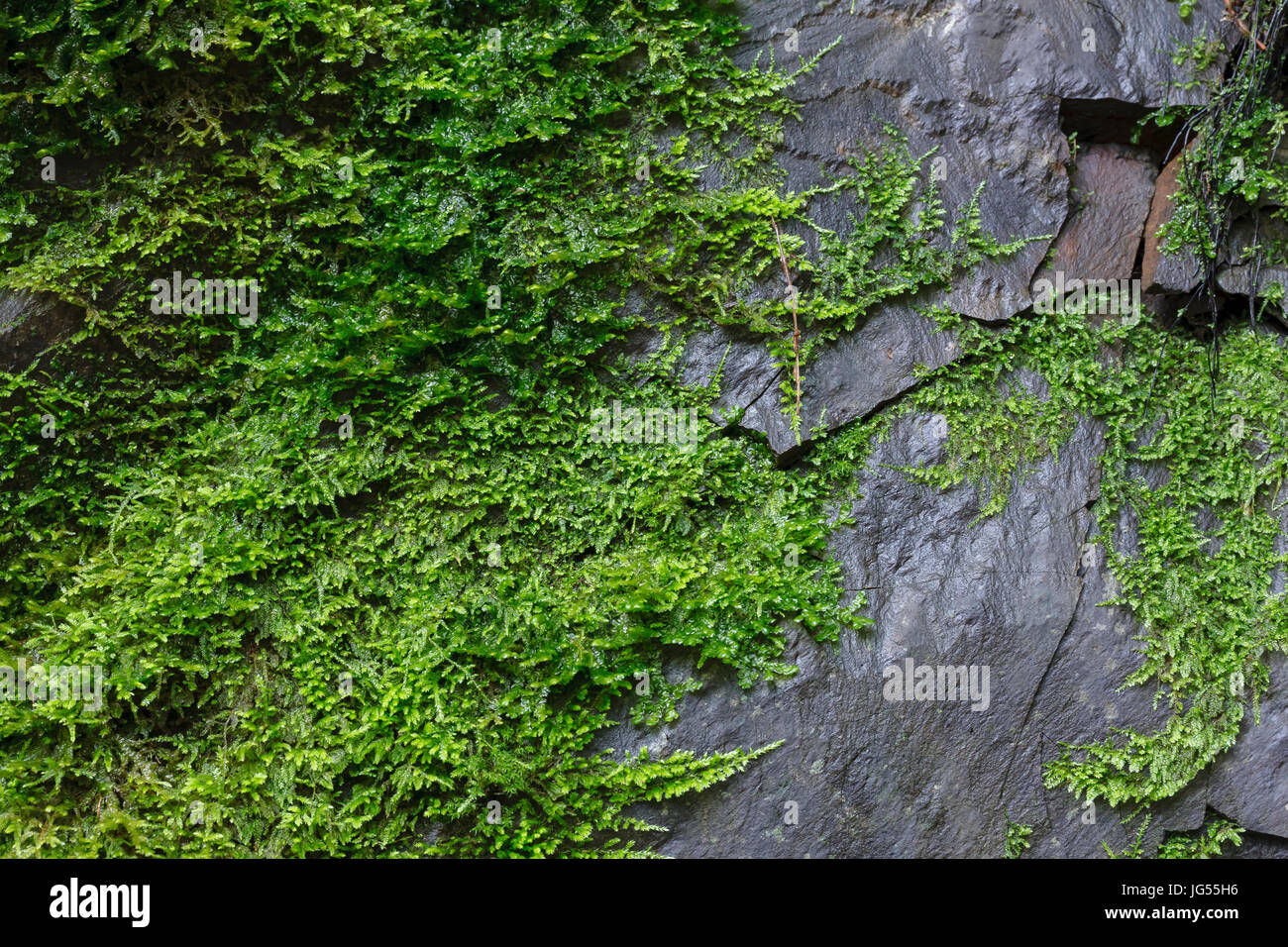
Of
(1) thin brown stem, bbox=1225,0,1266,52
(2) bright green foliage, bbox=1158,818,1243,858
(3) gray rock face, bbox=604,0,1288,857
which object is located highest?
(1) thin brown stem, bbox=1225,0,1266,52

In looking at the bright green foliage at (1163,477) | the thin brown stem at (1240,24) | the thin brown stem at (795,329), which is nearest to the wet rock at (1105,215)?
the bright green foliage at (1163,477)

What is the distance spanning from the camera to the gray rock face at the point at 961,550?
3.26m

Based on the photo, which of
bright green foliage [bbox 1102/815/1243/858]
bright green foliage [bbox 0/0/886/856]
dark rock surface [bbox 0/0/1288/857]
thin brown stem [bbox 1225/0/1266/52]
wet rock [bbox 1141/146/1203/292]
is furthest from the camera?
wet rock [bbox 1141/146/1203/292]

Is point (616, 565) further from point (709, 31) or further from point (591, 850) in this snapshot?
point (709, 31)

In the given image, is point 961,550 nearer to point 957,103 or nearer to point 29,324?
point 957,103

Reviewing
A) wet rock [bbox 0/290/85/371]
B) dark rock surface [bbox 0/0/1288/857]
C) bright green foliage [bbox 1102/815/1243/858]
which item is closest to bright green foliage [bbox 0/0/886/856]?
wet rock [bbox 0/290/85/371]

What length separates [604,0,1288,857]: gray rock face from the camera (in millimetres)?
3260

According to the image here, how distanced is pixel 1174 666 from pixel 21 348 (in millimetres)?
4906

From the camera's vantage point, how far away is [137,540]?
325 cm

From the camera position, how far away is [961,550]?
135 inches

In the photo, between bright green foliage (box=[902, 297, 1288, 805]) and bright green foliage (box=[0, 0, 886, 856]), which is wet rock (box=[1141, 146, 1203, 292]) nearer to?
bright green foliage (box=[902, 297, 1288, 805])

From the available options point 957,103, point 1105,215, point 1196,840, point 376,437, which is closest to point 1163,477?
point 1105,215

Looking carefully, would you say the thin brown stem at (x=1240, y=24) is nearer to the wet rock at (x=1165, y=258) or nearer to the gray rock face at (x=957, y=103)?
the gray rock face at (x=957, y=103)
